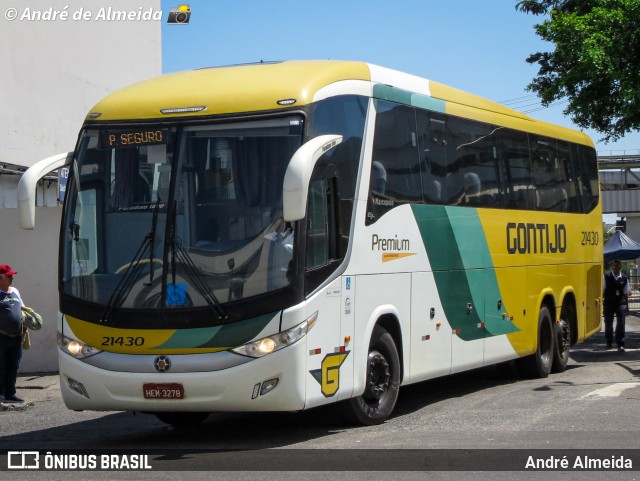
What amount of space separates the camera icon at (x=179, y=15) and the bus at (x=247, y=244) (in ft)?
49.4

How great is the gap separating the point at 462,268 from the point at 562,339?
14.8 ft

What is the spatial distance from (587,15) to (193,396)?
15.4 metres

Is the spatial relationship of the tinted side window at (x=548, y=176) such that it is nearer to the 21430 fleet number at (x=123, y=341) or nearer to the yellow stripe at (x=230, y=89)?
the yellow stripe at (x=230, y=89)

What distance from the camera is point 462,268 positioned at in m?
13.9

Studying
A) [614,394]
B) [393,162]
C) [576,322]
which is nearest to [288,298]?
[393,162]

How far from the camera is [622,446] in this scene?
31.9ft

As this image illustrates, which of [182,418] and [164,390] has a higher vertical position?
[164,390]

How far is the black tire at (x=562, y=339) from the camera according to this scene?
17480 millimetres

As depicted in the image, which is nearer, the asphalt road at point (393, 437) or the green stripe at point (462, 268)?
the asphalt road at point (393, 437)

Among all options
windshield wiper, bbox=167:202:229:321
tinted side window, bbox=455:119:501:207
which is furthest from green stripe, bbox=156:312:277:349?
tinted side window, bbox=455:119:501:207

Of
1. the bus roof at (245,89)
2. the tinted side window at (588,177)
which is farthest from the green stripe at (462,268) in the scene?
the tinted side window at (588,177)

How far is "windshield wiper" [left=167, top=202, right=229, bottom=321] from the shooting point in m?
9.95

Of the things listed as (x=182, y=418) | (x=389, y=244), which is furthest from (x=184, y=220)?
(x=182, y=418)

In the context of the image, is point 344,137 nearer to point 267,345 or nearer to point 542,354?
point 267,345
